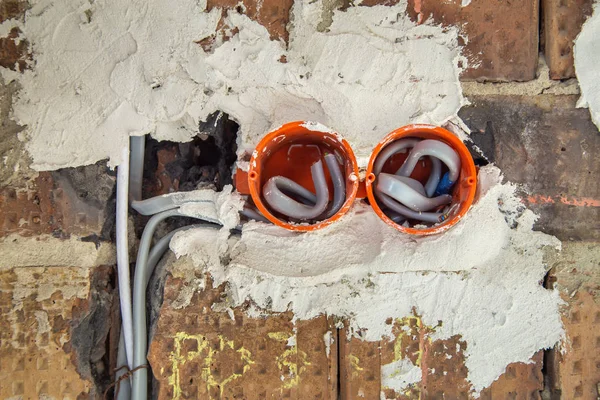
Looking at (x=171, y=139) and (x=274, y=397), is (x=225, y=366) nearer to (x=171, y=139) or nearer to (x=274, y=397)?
(x=274, y=397)

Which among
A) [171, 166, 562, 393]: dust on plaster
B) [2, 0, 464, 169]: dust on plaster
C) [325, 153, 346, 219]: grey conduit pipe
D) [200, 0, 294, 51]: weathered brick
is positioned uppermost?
[200, 0, 294, 51]: weathered brick

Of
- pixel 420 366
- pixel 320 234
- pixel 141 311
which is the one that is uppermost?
pixel 320 234

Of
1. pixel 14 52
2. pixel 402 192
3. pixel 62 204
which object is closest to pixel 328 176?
pixel 402 192

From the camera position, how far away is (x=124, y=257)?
96cm

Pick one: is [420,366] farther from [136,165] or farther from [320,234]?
[136,165]

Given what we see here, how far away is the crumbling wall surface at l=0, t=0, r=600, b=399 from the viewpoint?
93 cm

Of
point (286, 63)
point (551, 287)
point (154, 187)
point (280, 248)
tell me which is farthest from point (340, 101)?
point (551, 287)

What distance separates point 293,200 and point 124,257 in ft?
1.07

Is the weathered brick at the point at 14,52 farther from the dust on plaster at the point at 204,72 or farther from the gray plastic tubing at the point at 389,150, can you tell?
the gray plastic tubing at the point at 389,150

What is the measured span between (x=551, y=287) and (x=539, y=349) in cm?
11

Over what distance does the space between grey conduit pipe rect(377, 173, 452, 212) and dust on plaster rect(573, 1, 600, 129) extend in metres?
0.34

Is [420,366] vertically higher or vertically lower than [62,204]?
lower

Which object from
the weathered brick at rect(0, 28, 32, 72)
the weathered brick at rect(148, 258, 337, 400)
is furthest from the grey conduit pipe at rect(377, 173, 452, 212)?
the weathered brick at rect(0, 28, 32, 72)

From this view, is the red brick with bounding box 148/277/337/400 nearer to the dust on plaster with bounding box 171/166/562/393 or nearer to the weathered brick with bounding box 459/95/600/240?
the dust on plaster with bounding box 171/166/562/393
